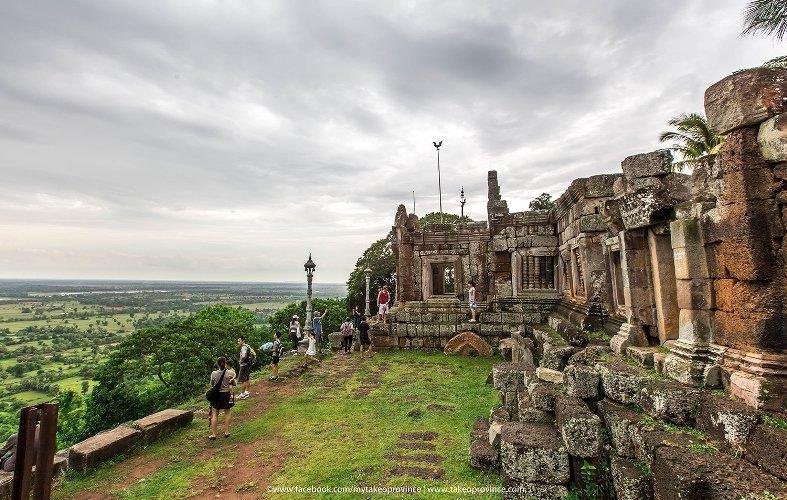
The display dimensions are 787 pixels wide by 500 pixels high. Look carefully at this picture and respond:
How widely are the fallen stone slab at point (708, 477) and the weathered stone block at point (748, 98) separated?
3.12 m

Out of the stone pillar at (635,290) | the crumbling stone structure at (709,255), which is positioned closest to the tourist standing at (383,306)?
the crumbling stone structure at (709,255)

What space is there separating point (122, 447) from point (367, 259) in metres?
27.1

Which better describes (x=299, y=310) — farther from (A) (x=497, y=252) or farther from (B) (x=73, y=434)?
(A) (x=497, y=252)

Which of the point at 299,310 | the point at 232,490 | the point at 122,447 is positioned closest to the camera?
the point at 232,490

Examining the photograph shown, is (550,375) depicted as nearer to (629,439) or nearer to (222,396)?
(629,439)

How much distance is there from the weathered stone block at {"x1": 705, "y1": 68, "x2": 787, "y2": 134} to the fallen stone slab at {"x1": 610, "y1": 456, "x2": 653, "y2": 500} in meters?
3.49

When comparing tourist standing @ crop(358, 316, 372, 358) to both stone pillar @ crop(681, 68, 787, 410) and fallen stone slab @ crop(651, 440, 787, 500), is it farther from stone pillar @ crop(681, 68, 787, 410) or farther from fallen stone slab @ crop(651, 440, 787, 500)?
fallen stone slab @ crop(651, 440, 787, 500)

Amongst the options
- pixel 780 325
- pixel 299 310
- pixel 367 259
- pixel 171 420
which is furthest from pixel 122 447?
pixel 367 259

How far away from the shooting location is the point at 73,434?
13.9 metres

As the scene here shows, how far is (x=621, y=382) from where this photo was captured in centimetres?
445

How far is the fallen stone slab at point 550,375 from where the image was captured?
600cm

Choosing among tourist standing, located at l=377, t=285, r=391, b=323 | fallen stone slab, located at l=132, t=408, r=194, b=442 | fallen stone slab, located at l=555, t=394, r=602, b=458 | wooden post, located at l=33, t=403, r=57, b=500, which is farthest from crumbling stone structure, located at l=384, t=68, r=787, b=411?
fallen stone slab, located at l=132, t=408, r=194, b=442

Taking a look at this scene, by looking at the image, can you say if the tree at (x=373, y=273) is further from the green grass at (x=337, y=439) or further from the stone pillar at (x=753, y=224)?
the stone pillar at (x=753, y=224)

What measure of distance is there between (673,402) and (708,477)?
3.49ft
